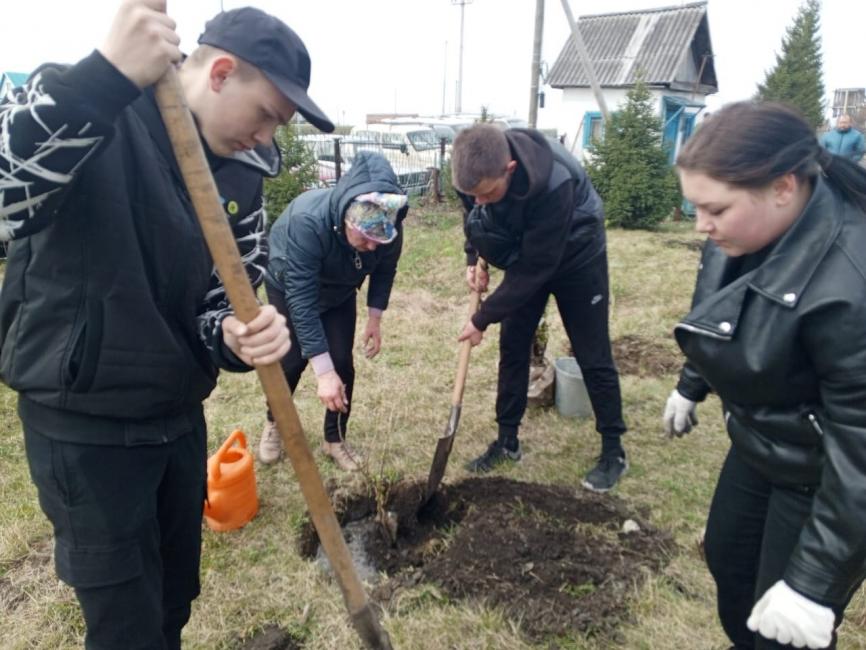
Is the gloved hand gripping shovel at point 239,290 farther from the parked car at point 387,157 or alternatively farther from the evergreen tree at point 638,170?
the parked car at point 387,157

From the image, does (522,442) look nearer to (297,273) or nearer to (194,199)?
(297,273)

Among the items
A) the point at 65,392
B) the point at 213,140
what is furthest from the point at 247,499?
the point at 213,140

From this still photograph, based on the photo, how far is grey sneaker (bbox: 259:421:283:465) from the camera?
12.6 feet

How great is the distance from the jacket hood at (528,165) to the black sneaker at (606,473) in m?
1.60

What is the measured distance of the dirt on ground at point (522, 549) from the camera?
2660 millimetres

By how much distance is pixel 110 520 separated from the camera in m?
1.52

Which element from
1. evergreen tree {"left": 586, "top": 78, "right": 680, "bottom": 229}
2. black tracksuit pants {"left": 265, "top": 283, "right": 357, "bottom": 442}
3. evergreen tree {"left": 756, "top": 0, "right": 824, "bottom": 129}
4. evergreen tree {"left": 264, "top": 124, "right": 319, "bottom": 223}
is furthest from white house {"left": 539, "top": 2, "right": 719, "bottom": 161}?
black tracksuit pants {"left": 265, "top": 283, "right": 357, "bottom": 442}

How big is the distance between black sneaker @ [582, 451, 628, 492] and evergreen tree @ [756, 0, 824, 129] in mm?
19757

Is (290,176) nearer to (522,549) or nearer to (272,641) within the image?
(522,549)

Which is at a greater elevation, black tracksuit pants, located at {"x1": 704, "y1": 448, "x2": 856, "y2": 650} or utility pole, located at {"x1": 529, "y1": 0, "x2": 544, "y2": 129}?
utility pole, located at {"x1": 529, "y1": 0, "x2": 544, "y2": 129}

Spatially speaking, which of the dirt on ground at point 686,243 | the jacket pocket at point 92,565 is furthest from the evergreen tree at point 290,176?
the jacket pocket at point 92,565

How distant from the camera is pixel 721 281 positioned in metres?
1.93

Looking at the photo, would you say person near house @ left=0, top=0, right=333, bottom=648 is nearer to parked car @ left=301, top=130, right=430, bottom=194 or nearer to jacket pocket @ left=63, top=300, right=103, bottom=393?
jacket pocket @ left=63, top=300, right=103, bottom=393

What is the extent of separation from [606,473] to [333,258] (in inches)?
74.7
